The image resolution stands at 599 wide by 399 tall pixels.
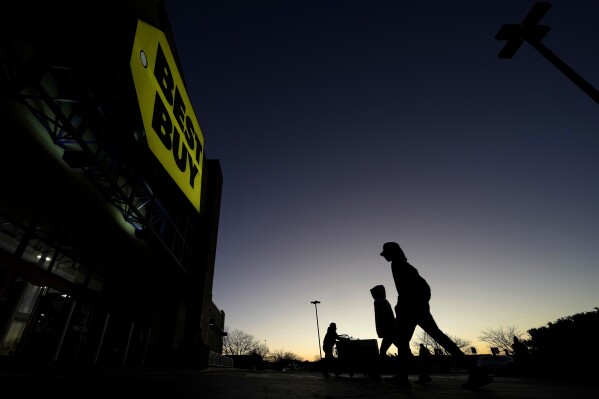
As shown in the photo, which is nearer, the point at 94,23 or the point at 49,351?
the point at 94,23

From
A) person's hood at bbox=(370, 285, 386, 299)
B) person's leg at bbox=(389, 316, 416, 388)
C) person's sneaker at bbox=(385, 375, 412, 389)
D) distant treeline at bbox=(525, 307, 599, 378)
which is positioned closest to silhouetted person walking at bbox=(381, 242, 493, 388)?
person's leg at bbox=(389, 316, 416, 388)

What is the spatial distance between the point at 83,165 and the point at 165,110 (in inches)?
93.0

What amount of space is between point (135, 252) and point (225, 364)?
11834 mm

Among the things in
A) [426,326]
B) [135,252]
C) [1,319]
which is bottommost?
[426,326]

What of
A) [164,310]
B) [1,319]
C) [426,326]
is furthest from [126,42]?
[164,310]

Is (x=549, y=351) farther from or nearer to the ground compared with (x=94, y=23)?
nearer to the ground

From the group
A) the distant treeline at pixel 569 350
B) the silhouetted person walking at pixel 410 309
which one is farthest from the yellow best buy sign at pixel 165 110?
the distant treeline at pixel 569 350

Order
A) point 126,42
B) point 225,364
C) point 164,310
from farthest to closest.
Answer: point 225,364 < point 164,310 < point 126,42

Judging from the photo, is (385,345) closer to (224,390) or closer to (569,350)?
(224,390)

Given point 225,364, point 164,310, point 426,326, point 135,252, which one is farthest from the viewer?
point 225,364

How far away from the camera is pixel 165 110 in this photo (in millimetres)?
7238

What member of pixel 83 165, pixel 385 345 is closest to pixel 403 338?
pixel 385 345

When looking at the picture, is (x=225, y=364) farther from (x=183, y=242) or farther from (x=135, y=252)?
(x=135, y=252)

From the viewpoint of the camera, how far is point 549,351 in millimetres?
6828
